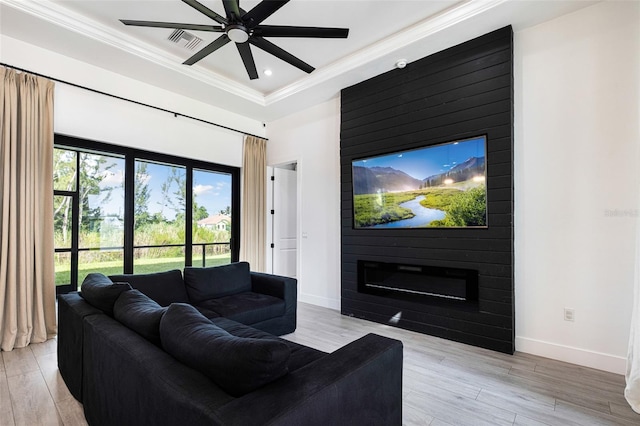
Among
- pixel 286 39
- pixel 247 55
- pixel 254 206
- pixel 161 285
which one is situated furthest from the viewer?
pixel 254 206

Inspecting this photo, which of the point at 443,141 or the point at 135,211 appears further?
the point at 135,211

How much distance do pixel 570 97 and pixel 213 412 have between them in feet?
12.1

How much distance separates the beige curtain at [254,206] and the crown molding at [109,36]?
1258mm

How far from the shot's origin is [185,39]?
11.3 ft

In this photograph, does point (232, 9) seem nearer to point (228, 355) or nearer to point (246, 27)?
point (246, 27)

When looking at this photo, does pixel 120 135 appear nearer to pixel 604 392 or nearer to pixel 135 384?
pixel 135 384

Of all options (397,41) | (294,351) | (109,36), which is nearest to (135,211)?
(109,36)

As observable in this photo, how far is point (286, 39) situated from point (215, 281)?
2.86 meters

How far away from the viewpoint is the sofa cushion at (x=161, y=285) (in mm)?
2951

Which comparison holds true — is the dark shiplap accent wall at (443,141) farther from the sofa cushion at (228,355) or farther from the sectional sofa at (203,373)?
the sofa cushion at (228,355)

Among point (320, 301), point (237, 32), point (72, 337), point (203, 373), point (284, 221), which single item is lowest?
point (320, 301)

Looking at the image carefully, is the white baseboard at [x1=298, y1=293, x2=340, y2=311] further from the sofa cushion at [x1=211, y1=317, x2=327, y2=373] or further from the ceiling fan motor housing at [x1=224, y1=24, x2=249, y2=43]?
the ceiling fan motor housing at [x1=224, y1=24, x2=249, y2=43]

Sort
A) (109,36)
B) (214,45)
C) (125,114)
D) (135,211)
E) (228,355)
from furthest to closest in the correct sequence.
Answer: (135,211)
(125,114)
(109,36)
(214,45)
(228,355)

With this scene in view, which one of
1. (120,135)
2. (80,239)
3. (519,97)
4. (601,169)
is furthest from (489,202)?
(80,239)
